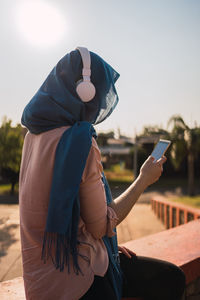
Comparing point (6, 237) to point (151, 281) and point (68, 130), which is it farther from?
point (68, 130)

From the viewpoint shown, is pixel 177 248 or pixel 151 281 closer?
pixel 151 281

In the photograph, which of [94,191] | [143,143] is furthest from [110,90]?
[143,143]

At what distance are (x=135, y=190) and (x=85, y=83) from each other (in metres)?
0.52

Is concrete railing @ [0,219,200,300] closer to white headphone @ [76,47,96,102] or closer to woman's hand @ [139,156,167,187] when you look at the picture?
woman's hand @ [139,156,167,187]

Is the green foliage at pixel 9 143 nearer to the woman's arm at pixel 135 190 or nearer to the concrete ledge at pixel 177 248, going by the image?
the concrete ledge at pixel 177 248

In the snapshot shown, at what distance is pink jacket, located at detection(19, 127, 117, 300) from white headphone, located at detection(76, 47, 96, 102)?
17cm

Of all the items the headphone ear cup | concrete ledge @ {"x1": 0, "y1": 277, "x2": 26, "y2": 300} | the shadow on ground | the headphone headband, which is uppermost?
the headphone headband

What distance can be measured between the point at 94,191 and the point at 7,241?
3.87 meters

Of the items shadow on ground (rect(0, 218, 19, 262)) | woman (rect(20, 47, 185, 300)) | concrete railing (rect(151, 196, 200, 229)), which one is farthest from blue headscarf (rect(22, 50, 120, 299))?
concrete railing (rect(151, 196, 200, 229))

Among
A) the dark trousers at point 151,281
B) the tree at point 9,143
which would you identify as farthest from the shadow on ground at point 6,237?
the tree at point 9,143

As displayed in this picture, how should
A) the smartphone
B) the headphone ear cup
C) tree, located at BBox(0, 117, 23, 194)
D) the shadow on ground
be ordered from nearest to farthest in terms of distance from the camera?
the headphone ear cup
the smartphone
the shadow on ground
tree, located at BBox(0, 117, 23, 194)

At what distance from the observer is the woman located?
0.93 m

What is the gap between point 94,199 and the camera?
3.19 ft

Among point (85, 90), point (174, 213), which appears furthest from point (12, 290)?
point (174, 213)
